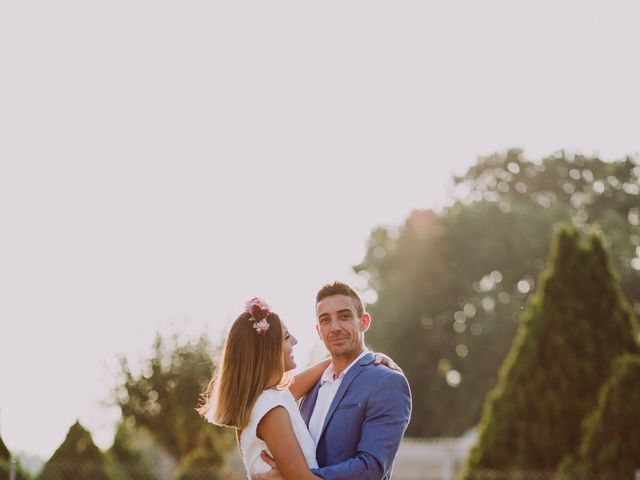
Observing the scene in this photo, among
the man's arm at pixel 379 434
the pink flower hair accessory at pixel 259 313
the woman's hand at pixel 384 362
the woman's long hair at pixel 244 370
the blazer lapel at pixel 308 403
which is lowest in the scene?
the man's arm at pixel 379 434

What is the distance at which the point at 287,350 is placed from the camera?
466 centimetres

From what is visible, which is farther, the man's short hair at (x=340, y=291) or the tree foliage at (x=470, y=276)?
the tree foliage at (x=470, y=276)

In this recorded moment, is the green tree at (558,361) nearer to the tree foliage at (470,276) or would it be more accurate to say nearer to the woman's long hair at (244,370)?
the woman's long hair at (244,370)

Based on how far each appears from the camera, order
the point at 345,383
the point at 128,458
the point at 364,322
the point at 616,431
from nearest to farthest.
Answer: the point at 345,383, the point at 364,322, the point at 616,431, the point at 128,458

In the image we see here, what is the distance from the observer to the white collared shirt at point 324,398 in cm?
474

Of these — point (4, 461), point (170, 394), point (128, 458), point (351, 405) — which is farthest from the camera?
point (170, 394)

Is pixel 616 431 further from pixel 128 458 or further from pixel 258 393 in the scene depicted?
pixel 258 393

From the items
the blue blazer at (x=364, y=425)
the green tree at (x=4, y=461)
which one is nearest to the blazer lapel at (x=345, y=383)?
the blue blazer at (x=364, y=425)

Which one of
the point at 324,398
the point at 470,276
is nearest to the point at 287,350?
A: the point at 324,398

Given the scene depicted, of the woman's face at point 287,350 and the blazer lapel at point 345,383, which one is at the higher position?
the woman's face at point 287,350

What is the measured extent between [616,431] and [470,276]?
23500mm

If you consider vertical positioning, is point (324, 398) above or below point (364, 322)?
below

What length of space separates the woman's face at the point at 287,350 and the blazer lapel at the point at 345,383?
239mm

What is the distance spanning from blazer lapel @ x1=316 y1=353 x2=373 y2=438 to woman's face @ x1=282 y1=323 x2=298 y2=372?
239 millimetres
